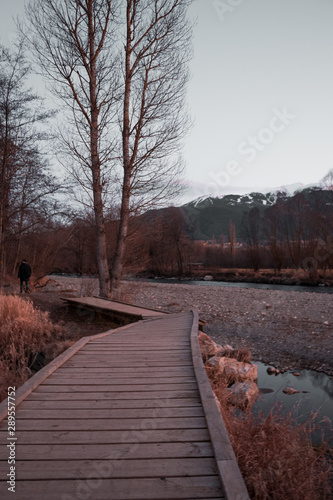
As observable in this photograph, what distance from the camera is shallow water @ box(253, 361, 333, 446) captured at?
581 centimetres

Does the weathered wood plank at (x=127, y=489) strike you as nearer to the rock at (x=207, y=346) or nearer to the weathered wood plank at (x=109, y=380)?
the weathered wood plank at (x=109, y=380)

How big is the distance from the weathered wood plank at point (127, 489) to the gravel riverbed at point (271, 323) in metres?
6.33

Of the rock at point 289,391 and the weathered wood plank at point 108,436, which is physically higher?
the weathered wood plank at point 108,436

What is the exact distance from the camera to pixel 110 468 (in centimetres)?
232

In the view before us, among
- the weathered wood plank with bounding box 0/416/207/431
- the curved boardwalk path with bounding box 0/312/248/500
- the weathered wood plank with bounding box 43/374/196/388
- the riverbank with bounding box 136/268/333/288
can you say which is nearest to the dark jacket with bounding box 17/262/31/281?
the curved boardwalk path with bounding box 0/312/248/500

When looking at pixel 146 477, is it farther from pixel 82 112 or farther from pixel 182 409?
pixel 82 112

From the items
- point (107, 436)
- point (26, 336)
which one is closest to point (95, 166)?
point (26, 336)

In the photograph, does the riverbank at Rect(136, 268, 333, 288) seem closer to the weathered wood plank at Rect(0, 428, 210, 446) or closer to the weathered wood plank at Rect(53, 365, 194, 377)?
the weathered wood plank at Rect(53, 365, 194, 377)

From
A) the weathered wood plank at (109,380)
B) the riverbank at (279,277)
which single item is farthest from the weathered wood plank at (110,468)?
the riverbank at (279,277)

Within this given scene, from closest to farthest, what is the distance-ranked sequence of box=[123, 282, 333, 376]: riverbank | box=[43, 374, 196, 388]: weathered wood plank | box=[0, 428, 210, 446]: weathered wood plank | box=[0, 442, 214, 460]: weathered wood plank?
box=[0, 442, 214, 460]: weathered wood plank
box=[0, 428, 210, 446]: weathered wood plank
box=[43, 374, 196, 388]: weathered wood plank
box=[123, 282, 333, 376]: riverbank

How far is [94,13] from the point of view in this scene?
11320mm

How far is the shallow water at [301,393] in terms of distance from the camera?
581 centimetres

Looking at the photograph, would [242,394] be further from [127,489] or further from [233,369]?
[127,489]

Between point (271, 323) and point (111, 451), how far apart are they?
10.3m
